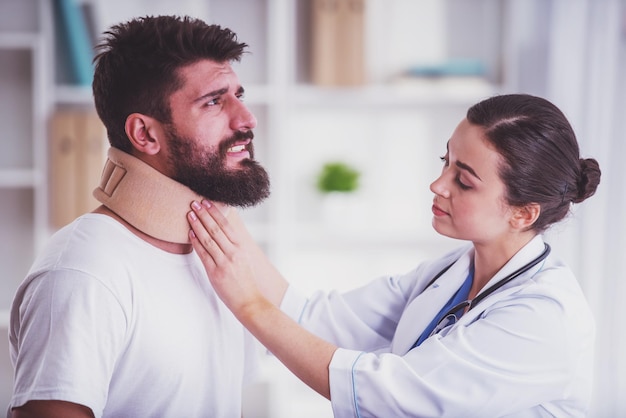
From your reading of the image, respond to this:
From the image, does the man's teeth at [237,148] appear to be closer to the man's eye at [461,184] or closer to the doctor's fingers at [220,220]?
the doctor's fingers at [220,220]

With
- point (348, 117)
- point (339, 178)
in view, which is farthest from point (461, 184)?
point (348, 117)

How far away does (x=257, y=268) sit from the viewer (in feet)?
5.54

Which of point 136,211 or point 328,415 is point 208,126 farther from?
point 328,415

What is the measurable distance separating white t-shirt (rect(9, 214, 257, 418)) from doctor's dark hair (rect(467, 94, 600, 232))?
667mm

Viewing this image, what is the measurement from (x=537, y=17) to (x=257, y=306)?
2184 millimetres

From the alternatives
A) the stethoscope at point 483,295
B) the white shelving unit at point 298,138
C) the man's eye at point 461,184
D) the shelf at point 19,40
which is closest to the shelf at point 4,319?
the white shelving unit at point 298,138

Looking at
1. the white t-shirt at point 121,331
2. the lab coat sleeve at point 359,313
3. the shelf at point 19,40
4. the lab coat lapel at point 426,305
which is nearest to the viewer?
the white t-shirt at point 121,331

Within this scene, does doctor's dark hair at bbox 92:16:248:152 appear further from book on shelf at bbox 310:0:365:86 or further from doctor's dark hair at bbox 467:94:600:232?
book on shelf at bbox 310:0:365:86

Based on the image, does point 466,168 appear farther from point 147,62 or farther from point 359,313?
point 147,62

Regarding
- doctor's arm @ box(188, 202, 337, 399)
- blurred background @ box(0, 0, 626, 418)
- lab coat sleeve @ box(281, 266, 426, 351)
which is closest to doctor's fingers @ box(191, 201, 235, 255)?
doctor's arm @ box(188, 202, 337, 399)

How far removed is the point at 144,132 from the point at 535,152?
2.57 ft

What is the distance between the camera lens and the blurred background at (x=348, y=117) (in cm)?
266

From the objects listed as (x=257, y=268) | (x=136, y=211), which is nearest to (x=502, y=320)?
(x=257, y=268)

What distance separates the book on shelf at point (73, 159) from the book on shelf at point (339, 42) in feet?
3.00
